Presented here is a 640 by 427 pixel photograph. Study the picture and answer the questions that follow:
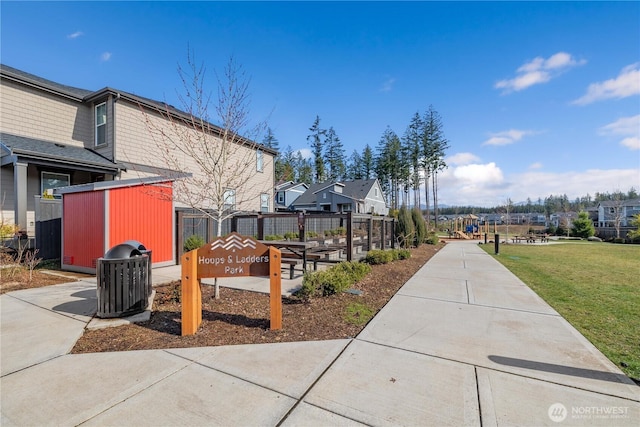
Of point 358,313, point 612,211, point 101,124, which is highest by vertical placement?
point 101,124

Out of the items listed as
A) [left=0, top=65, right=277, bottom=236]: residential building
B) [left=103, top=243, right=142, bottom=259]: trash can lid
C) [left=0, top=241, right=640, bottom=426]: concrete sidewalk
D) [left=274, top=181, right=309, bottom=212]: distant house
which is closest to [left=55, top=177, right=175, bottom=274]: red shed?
[left=0, top=65, right=277, bottom=236]: residential building

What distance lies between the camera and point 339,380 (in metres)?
2.67

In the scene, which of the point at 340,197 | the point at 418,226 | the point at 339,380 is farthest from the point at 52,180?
the point at 340,197

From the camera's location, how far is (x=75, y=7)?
9.24 m

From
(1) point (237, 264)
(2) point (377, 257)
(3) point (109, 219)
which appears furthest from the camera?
(2) point (377, 257)

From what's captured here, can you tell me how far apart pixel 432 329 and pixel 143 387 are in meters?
3.50

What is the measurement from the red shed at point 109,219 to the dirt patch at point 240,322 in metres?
2.93

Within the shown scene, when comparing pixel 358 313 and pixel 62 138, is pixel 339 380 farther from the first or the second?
pixel 62 138

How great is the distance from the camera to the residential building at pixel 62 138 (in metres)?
9.66

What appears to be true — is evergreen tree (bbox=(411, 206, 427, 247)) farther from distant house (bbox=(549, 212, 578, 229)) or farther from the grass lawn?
distant house (bbox=(549, 212, 578, 229))

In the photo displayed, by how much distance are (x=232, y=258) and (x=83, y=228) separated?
254 inches

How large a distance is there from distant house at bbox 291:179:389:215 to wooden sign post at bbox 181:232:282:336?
99.9 feet

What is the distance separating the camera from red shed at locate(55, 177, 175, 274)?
7312 millimetres

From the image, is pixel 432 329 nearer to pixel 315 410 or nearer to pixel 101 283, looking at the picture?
pixel 315 410
